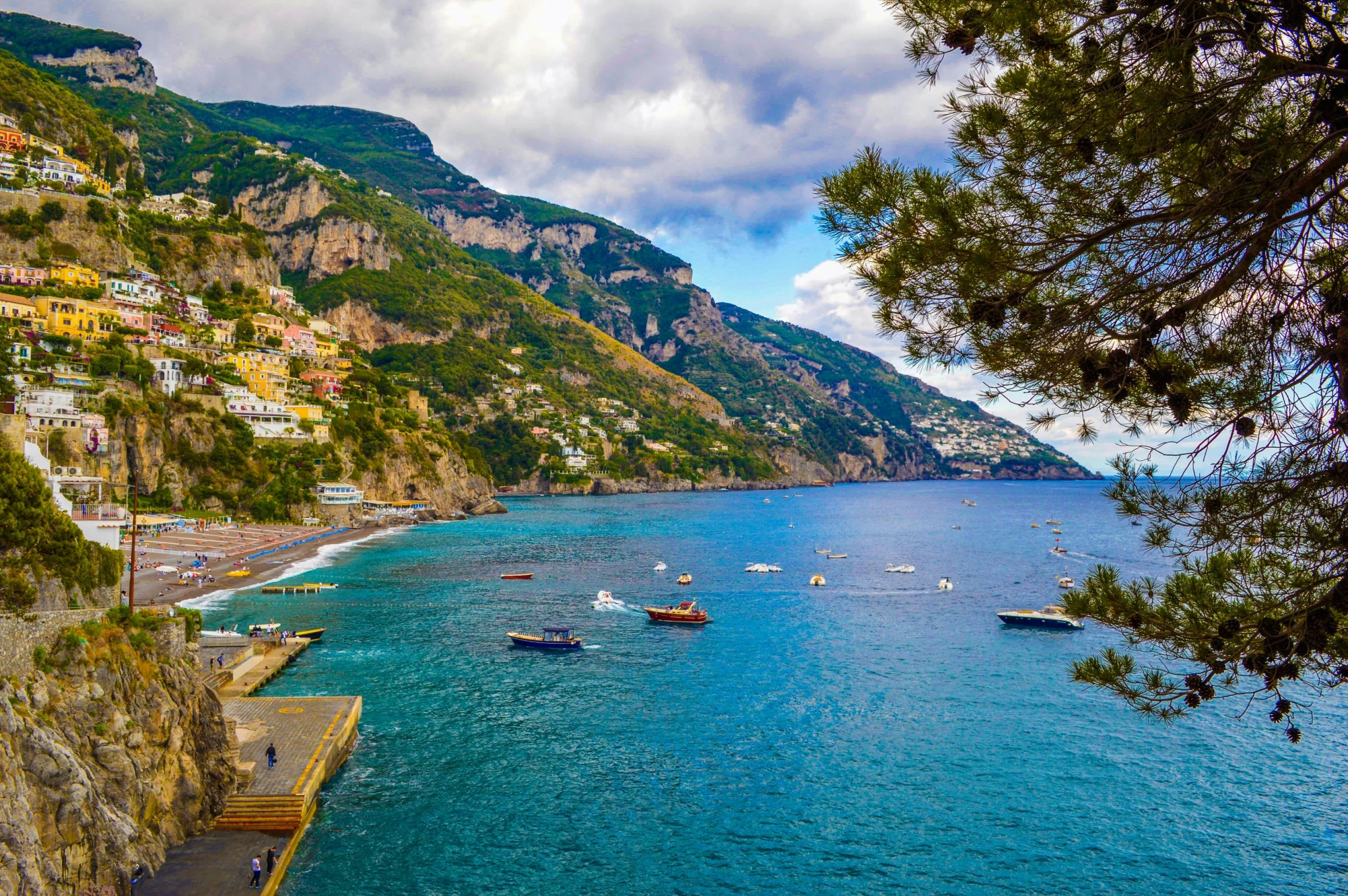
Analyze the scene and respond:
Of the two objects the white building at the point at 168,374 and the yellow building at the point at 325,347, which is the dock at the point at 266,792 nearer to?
the white building at the point at 168,374

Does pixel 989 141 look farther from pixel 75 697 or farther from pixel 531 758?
pixel 531 758

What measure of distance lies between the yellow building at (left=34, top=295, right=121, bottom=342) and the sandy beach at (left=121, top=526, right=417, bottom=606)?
1006 inches

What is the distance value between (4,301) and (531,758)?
82.5 m

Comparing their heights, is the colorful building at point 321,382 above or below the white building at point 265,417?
above

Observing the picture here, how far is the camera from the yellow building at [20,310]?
7450 cm

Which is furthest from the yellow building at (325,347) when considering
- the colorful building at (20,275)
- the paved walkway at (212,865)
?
the paved walkway at (212,865)

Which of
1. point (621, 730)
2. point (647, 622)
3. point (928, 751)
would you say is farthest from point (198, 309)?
point (928, 751)

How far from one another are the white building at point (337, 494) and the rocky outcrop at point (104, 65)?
167503 millimetres

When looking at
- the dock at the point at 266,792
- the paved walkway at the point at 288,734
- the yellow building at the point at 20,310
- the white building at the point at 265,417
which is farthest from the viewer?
the white building at the point at 265,417

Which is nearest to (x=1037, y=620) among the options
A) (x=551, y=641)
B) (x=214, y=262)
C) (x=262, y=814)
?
(x=551, y=641)

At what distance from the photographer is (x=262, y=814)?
21.1 meters

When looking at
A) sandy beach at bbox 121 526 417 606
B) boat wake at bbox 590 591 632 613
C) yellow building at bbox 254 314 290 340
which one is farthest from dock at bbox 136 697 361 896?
yellow building at bbox 254 314 290 340

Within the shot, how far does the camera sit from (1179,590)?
784cm

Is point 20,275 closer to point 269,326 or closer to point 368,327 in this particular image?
point 269,326
